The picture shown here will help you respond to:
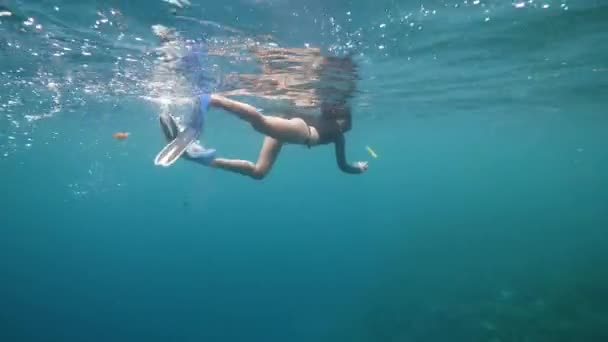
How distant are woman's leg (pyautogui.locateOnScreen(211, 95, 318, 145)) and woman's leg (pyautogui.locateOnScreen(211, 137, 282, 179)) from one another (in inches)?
34.5

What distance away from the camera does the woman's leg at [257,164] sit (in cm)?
797

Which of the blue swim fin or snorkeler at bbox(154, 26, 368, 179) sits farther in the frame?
snorkeler at bbox(154, 26, 368, 179)

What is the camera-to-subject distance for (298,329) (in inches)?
901

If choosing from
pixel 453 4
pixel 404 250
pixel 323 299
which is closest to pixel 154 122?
pixel 323 299

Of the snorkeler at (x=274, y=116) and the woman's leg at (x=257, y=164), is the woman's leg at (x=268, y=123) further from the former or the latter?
the woman's leg at (x=257, y=164)

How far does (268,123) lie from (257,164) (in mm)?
1530

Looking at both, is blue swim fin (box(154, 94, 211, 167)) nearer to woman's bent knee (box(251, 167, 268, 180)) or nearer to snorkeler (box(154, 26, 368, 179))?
snorkeler (box(154, 26, 368, 179))

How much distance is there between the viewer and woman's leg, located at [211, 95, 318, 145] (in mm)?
6918

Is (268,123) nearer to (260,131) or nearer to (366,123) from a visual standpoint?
(260,131)

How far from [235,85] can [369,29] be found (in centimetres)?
851

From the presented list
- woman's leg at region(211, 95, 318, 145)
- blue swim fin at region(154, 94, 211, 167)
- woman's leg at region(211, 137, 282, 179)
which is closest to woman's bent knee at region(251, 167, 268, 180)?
woman's leg at region(211, 137, 282, 179)

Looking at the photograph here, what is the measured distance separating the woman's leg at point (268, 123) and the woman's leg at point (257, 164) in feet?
2.87

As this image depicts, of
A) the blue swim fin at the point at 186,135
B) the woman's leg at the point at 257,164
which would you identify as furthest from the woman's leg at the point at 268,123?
the woman's leg at the point at 257,164

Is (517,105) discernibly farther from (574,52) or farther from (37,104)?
(37,104)
